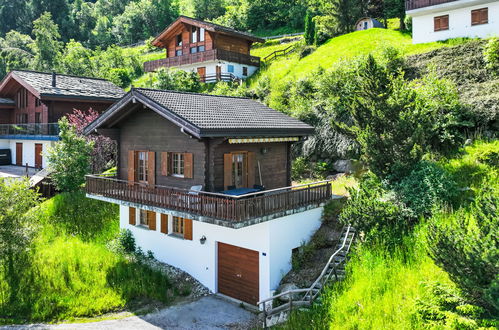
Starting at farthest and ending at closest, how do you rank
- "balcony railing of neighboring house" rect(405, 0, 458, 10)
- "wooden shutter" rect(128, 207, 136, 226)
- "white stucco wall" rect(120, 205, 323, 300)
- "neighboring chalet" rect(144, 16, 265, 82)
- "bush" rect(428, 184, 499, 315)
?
"neighboring chalet" rect(144, 16, 265, 82) < "balcony railing of neighboring house" rect(405, 0, 458, 10) < "wooden shutter" rect(128, 207, 136, 226) < "white stucco wall" rect(120, 205, 323, 300) < "bush" rect(428, 184, 499, 315)

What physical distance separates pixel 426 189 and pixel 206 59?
1195 inches

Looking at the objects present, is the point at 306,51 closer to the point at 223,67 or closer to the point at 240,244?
the point at 223,67

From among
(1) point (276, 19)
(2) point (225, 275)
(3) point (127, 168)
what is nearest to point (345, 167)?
(2) point (225, 275)

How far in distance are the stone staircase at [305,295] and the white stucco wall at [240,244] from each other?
1044 millimetres

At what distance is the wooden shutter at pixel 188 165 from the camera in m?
16.3

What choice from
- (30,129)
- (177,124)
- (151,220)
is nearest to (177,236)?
(151,220)

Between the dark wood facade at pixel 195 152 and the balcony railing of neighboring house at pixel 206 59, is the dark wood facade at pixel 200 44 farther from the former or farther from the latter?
the dark wood facade at pixel 195 152

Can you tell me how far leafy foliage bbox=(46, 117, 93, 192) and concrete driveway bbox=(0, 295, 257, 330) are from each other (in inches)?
451

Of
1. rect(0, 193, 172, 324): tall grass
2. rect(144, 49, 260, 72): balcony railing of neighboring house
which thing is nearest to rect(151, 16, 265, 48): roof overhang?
rect(144, 49, 260, 72): balcony railing of neighboring house

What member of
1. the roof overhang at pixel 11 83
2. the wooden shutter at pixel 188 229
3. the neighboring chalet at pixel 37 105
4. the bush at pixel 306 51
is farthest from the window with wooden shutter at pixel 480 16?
the roof overhang at pixel 11 83

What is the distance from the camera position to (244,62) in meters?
43.1

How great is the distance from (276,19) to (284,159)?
58.2 meters

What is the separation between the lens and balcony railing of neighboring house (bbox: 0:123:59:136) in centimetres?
3104

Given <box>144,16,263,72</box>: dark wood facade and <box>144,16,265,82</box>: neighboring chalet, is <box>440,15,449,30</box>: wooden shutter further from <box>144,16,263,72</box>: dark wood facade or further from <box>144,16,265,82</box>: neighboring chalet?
<box>144,16,263,72</box>: dark wood facade
